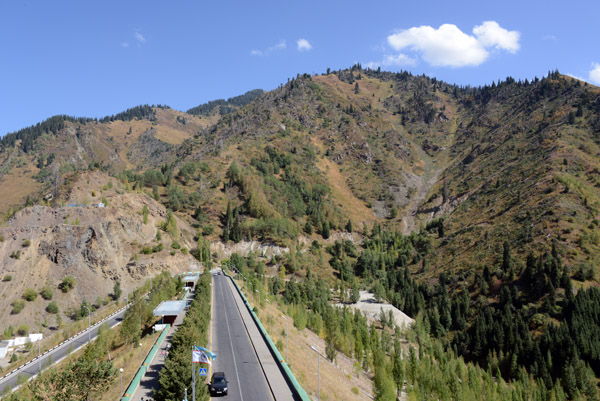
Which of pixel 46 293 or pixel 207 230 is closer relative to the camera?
pixel 46 293

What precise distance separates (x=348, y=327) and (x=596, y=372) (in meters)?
54.0

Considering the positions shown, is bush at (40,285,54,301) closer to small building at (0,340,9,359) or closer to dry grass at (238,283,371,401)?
small building at (0,340,9,359)

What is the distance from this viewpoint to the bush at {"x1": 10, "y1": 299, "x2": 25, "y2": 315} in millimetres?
74250

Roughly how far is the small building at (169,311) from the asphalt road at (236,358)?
5.62 meters

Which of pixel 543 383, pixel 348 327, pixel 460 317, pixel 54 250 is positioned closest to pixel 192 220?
pixel 54 250

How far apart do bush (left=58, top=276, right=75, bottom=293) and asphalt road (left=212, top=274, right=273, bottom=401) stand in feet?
119

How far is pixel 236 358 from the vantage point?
42.2 meters

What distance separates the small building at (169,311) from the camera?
5472cm

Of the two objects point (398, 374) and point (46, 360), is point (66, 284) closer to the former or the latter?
point (46, 360)

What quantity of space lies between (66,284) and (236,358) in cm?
5958

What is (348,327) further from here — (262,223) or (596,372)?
(262,223)

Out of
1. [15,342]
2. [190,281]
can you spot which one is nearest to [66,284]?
[15,342]

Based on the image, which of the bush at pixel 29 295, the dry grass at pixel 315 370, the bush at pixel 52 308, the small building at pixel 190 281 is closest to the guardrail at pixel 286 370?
the dry grass at pixel 315 370

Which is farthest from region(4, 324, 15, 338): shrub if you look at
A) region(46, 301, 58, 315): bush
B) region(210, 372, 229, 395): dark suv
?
region(210, 372, 229, 395): dark suv
